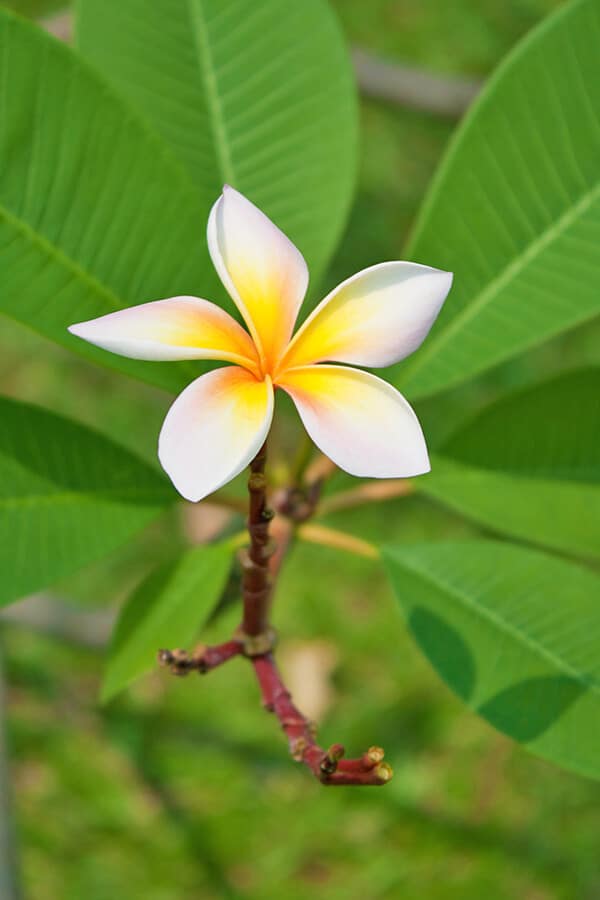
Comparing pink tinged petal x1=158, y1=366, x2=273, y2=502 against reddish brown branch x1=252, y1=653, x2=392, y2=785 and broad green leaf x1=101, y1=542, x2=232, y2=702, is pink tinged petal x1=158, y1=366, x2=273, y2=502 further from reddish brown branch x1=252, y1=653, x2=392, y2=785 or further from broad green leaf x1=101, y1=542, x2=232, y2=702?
broad green leaf x1=101, y1=542, x2=232, y2=702

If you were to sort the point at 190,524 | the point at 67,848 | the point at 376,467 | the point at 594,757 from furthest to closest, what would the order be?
1. the point at 190,524
2. the point at 67,848
3. the point at 594,757
4. the point at 376,467

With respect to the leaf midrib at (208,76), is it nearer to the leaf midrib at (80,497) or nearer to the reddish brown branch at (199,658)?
the leaf midrib at (80,497)

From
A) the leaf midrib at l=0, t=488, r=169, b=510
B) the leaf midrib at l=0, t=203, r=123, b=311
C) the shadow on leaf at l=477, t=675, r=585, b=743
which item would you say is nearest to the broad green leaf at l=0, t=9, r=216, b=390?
the leaf midrib at l=0, t=203, r=123, b=311

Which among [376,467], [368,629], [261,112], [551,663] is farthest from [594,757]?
[368,629]

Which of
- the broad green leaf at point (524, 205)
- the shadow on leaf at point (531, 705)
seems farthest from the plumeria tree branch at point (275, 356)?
the broad green leaf at point (524, 205)

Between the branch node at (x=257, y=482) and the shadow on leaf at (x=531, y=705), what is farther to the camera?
the shadow on leaf at (x=531, y=705)

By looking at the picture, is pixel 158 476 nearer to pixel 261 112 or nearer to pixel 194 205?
pixel 194 205
